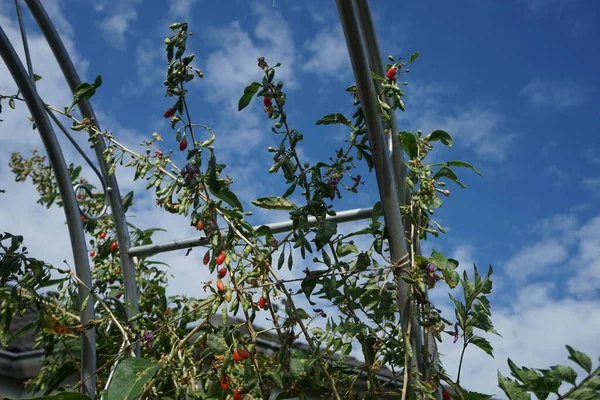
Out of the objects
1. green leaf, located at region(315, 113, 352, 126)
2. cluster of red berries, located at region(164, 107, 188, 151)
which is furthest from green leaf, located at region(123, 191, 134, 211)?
green leaf, located at region(315, 113, 352, 126)

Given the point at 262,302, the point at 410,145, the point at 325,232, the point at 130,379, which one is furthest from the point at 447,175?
the point at 130,379

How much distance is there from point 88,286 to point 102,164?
19.6 inches

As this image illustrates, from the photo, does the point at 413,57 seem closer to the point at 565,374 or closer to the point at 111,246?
the point at 565,374

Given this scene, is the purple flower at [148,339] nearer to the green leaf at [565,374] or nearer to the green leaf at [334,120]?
the green leaf at [334,120]

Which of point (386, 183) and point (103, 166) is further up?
point (103, 166)

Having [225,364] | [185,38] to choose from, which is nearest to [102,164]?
[185,38]

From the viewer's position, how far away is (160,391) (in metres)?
1.85

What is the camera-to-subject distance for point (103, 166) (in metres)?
2.52

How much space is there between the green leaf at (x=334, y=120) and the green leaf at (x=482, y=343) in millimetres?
588

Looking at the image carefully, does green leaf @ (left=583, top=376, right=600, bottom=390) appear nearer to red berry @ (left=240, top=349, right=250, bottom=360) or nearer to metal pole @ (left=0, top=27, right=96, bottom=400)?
red berry @ (left=240, top=349, right=250, bottom=360)

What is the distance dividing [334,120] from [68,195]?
1.17 meters

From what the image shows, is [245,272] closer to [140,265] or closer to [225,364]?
[225,364]

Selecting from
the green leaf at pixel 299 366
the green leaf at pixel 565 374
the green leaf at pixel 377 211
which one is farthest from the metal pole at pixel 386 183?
the green leaf at pixel 565 374

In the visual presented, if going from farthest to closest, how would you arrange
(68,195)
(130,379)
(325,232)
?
(68,195), (325,232), (130,379)
